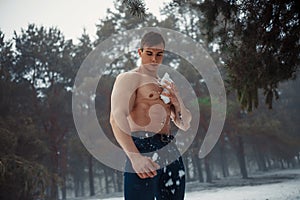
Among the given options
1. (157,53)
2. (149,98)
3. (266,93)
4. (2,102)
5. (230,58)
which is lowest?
(149,98)

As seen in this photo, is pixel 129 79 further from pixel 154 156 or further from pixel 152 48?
pixel 154 156

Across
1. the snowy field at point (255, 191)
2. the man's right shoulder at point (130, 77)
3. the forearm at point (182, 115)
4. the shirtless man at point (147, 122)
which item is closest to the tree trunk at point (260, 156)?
the snowy field at point (255, 191)

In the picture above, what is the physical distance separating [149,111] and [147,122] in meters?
0.08

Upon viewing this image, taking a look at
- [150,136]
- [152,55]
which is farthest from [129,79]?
[150,136]

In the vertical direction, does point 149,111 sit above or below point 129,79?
below

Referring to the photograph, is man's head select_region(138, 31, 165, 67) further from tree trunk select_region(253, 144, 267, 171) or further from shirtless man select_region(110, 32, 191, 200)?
tree trunk select_region(253, 144, 267, 171)

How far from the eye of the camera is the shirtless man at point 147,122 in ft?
4.85

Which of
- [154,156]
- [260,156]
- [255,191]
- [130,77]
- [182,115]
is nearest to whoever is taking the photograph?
[154,156]

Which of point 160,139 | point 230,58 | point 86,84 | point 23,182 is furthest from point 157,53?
point 86,84

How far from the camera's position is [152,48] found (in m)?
1.73

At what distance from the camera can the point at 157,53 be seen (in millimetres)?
1754

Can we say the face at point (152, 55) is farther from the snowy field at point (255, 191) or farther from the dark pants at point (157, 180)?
the snowy field at point (255, 191)

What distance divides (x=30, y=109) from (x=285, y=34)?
21.0 meters

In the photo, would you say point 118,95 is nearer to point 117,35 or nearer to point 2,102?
point 2,102
